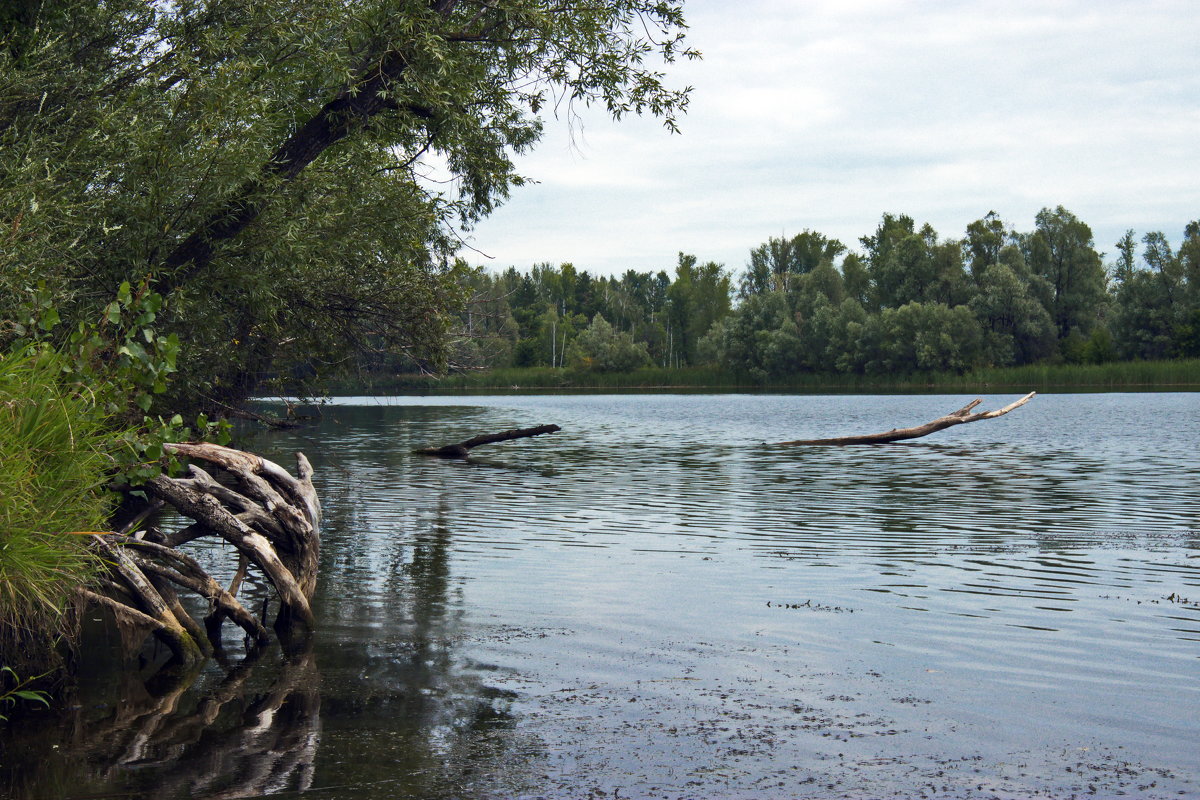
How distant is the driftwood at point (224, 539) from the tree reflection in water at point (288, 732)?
51cm

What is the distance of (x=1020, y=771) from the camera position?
7.76 metres

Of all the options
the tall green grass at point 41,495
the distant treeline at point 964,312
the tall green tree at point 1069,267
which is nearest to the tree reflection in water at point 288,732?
the tall green grass at point 41,495

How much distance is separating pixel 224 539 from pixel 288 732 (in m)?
3.20

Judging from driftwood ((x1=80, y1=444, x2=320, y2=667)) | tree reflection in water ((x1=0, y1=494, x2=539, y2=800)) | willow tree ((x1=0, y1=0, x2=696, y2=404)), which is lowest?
tree reflection in water ((x1=0, y1=494, x2=539, y2=800))

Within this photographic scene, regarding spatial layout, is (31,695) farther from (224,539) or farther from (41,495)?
(224,539)

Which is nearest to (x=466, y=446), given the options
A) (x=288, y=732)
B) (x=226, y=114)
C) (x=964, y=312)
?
(x=226, y=114)

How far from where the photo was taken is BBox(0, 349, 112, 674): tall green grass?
813 cm

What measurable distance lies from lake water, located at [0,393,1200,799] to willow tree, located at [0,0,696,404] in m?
4.42

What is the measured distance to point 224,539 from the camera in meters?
11.4

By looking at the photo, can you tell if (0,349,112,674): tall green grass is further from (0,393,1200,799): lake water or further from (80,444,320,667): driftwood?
(0,393,1200,799): lake water

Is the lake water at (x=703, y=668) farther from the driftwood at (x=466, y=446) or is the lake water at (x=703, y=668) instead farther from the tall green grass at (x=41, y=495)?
the driftwood at (x=466, y=446)

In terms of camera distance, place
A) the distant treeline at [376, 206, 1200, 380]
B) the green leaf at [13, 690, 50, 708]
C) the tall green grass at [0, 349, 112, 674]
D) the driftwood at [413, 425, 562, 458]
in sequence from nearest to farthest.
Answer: the tall green grass at [0, 349, 112, 674] < the green leaf at [13, 690, 50, 708] < the driftwood at [413, 425, 562, 458] < the distant treeline at [376, 206, 1200, 380]

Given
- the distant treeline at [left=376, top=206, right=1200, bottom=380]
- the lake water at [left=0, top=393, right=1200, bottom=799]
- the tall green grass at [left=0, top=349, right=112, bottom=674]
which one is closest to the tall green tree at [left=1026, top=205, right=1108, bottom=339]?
the distant treeline at [left=376, top=206, right=1200, bottom=380]

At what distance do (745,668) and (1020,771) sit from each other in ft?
11.1
